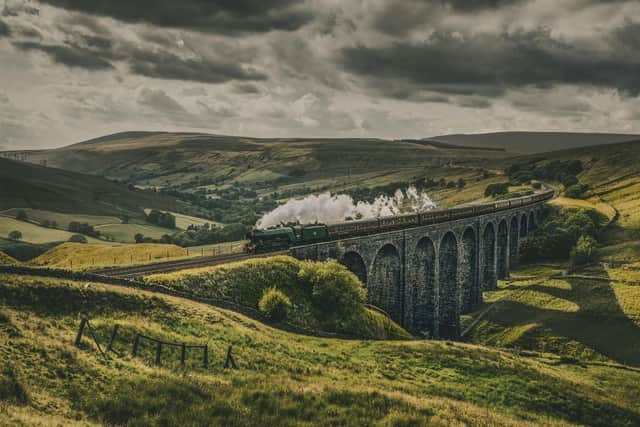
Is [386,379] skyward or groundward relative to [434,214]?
groundward

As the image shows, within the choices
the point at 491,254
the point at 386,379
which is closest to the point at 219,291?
the point at 386,379

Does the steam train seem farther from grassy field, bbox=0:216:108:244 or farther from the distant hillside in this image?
the distant hillside

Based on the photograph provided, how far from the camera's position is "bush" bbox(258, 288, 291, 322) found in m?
33.7

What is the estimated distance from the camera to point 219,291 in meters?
33.7

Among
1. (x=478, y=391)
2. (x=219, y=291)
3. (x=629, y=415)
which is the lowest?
(x=629, y=415)

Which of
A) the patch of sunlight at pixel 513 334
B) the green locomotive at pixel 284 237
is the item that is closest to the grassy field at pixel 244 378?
the green locomotive at pixel 284 237

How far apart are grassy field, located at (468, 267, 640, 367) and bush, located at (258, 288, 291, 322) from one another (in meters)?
32.9

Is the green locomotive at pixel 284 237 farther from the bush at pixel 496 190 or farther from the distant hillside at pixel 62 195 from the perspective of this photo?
the distant hillside at pixel 62 195

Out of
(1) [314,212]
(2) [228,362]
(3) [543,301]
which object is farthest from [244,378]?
(1) [314,212]

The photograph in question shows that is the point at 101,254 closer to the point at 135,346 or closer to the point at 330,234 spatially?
the point at 330,234

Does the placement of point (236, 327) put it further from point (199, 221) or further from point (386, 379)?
point (199, 221)

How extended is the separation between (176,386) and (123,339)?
535 cm

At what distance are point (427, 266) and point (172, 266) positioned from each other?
102 ft

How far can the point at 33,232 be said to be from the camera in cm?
11250
